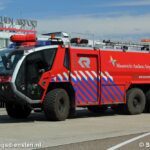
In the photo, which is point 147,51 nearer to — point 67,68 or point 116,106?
point 116,106

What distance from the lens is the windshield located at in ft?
52.2

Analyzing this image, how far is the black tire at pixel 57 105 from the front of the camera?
1616cm

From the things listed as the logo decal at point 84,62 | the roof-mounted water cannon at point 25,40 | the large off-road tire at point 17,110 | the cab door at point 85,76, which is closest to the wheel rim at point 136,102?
the cab door at point 85,76

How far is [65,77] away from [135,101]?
3877 millimetres

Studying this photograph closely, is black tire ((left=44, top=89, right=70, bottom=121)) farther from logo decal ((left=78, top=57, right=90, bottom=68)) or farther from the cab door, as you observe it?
logo decal ((left=78, top=57, right=90, bottom=68))

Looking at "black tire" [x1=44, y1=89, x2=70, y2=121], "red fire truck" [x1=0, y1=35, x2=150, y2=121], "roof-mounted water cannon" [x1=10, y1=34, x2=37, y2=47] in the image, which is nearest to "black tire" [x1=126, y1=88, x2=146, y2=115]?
"red fire truck" [x1=0, y1=35, x2=150, y2=121]

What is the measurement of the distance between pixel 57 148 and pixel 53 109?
551cm

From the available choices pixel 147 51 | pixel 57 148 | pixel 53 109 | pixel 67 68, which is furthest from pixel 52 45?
pixel 57 148

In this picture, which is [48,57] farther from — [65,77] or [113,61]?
[113,61]

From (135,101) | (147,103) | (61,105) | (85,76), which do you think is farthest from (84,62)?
(147,103)

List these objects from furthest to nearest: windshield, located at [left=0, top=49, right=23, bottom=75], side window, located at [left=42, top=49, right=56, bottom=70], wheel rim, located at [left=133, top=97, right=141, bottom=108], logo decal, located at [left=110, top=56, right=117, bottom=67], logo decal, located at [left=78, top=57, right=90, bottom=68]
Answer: wheel rim, located at [left=133, top=97, right=141, bottom=108]
logo decal, located at [left=110, top=56, right=117, bottom=67]
logo decal, located at [left=78, top=57, right=90, bottom=68]
side window, located at [left=42, top=49, right=56, bottom=70]
windshield, located at [left=0, top=49, right=23, bottom=75]

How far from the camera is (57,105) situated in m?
16.3

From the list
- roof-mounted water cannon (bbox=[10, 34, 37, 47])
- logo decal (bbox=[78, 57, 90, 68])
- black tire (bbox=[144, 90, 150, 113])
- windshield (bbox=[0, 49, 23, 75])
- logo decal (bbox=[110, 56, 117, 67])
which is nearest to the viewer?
windshield (bbox=[0, 49, 23, 75])

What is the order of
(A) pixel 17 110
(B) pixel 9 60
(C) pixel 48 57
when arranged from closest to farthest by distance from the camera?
(B) pixel 9 60 → (C) pixel 48 57 → (A) pixel 17 110
